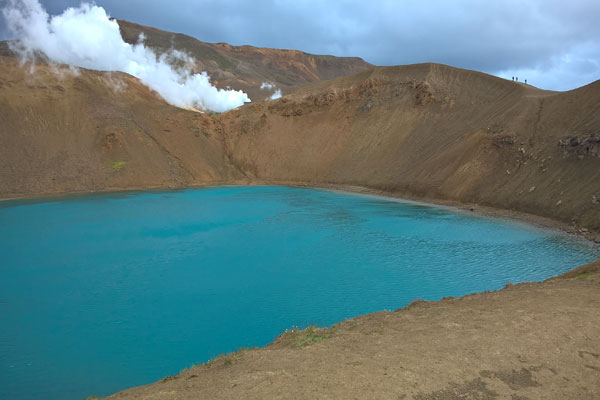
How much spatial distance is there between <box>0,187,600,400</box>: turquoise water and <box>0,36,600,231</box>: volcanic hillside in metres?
7.04

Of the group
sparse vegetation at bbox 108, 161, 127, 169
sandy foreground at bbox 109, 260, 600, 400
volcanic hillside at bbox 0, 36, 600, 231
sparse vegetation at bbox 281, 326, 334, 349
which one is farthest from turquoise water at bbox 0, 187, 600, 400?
sparse vegetation at bbox 108, 161, 127, 169

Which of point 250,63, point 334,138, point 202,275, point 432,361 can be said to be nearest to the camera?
point 432,361

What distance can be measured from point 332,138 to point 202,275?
41.7 meters

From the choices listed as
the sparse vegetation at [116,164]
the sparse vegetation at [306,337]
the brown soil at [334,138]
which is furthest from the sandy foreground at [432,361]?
the sparse vegetation at [116,164]

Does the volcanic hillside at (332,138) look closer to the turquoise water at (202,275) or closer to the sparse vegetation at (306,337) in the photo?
the turquoise water at (202,275)

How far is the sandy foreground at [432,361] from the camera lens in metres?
5.80

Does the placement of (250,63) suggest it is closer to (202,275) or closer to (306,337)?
(202,275)

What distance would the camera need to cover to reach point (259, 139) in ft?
199

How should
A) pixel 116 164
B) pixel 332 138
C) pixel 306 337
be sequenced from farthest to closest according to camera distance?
pixel 332 138 < pixel 116 164 < pixel 306 337

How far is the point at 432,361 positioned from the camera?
668cm

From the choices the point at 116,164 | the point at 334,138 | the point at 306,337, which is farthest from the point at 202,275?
the point at 334,138

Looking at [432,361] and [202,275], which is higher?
[432,361]

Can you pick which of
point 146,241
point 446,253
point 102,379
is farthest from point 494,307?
point 146,241

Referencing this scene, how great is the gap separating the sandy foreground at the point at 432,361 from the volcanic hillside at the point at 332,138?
2084 centimetres
